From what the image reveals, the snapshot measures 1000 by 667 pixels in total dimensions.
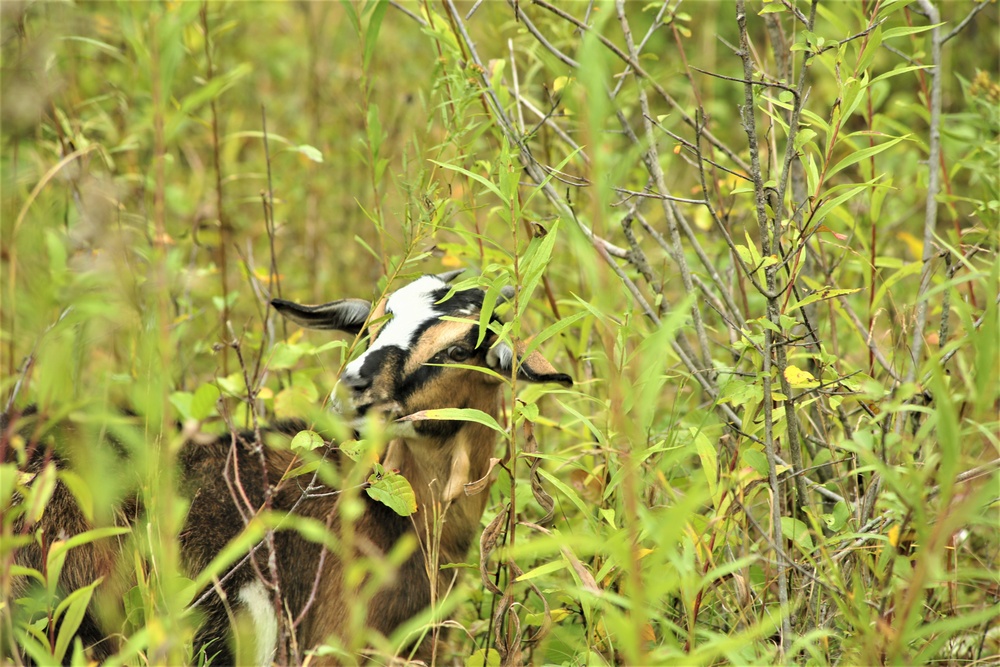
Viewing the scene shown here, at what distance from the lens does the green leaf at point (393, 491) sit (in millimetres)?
2445

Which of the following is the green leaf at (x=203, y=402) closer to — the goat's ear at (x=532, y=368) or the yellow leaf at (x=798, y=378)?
the goat's ear at (x=532, y=368)

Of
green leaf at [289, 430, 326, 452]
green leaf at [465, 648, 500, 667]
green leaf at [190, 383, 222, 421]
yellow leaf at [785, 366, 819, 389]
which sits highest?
yellow leaf at [785, 366, 819, 389]

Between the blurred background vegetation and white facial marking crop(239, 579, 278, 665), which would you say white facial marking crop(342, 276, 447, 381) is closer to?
the blurred background vegetation

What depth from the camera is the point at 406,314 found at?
322 cm

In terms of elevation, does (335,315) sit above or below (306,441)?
below

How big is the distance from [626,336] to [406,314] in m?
0.98

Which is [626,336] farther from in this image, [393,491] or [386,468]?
[386,468]

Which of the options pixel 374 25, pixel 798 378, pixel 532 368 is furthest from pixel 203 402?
pixel 798 378

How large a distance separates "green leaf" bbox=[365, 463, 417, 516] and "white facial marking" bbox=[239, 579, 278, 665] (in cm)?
90

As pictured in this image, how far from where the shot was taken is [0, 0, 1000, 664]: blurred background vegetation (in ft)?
5.80

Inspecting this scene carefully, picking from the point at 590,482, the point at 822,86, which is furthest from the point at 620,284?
the point at 822,86

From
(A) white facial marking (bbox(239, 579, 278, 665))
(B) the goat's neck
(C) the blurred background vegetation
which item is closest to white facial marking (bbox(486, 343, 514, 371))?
(C) the blurred background vegetation

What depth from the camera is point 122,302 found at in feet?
5.78

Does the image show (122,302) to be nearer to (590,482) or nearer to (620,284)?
(620,284)
